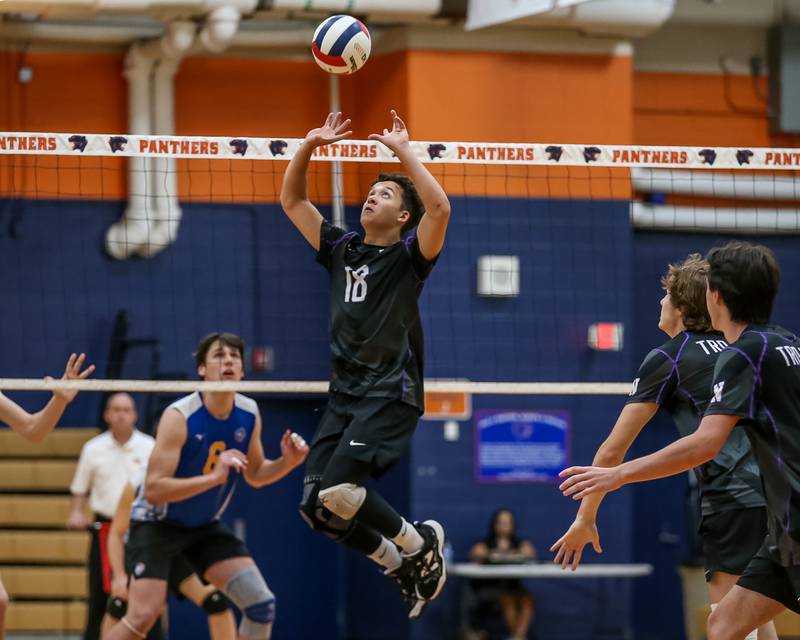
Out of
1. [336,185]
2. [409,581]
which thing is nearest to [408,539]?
[409,581]

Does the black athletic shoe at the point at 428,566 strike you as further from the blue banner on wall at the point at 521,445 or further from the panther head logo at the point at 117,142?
the blue banner on wall at the point at 521,445

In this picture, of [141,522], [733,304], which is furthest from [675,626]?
[733,304]

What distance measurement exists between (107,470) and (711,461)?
631 cm

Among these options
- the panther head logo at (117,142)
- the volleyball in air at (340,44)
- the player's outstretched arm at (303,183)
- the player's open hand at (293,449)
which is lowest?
the player's open hand at (293,449)

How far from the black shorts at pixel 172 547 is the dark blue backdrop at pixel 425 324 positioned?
16.6 ft

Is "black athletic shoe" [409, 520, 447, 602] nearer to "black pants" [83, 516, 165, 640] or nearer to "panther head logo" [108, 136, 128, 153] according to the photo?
"panther head logo" [108, 136, 128, 153]

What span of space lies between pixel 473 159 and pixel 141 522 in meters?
2.84

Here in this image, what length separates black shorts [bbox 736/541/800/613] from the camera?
17.7 feet

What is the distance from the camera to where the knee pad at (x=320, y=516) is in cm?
660

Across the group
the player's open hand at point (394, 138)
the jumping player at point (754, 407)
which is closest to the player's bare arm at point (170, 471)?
the player's open hand at point (394, 138)

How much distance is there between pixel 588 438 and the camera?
45.2 feet

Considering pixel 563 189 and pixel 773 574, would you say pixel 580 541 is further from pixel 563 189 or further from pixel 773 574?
pixel 563 189

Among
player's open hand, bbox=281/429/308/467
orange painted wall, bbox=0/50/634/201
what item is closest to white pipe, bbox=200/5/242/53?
orange painted wall, bbox=0/50/634/201

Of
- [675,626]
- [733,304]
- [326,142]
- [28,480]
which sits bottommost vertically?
[675,626]
